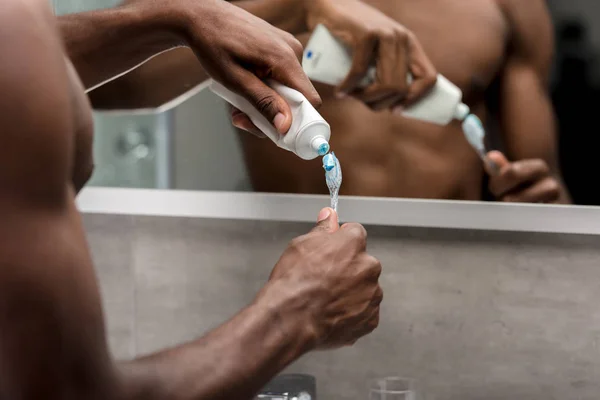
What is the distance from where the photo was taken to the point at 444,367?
1173 mm

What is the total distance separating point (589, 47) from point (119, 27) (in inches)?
25.0

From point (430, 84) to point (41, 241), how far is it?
2.31 ft

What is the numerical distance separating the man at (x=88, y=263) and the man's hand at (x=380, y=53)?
0.69 ft

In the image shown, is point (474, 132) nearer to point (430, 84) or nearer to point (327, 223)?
point (430, 84)

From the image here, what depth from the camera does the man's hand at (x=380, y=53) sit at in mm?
1056

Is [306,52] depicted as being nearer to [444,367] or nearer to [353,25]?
[353,25]

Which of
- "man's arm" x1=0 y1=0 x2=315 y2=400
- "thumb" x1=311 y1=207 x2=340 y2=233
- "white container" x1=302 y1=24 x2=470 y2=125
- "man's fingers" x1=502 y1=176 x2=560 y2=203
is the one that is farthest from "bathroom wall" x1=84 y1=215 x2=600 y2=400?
"man's arm" x1=0 y1=0 x2=315 y2=400

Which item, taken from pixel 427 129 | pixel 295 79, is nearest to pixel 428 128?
pixel 427 129

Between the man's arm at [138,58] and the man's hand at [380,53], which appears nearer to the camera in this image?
the man's arm at [138,58]

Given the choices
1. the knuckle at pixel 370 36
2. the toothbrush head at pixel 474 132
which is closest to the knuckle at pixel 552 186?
the toothbrush head at pixel 474 132

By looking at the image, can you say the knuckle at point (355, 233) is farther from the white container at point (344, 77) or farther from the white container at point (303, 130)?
the white container at point (344, 77)

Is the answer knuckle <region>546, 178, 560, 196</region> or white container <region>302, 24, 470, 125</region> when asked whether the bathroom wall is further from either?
white container <region>302, 24, 470, 125</region>

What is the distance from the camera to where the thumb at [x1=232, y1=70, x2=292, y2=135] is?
2.51ft

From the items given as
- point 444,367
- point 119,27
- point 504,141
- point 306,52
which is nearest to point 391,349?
point 444,367
